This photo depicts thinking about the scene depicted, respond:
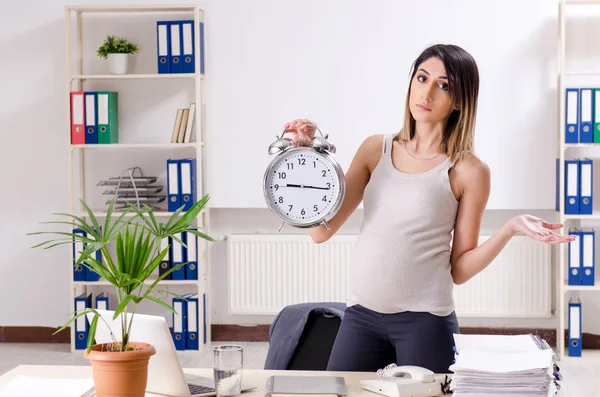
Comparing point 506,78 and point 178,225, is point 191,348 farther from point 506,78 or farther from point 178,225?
point 178,225

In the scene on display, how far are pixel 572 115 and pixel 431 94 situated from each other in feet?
8.17

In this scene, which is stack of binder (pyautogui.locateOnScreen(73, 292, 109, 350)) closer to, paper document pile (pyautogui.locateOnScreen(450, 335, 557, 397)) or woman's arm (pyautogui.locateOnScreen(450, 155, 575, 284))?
woman's arm (pyautogui.locateOnScreen(450, 155, 575, 284))

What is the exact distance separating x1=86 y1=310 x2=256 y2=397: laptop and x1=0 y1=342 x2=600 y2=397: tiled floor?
2575mm

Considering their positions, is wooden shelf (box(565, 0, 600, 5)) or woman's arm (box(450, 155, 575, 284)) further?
wooden shelf (box(565, 0, 600, 5))

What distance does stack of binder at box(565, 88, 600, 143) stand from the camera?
14.3 feet

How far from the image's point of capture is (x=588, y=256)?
175 inches

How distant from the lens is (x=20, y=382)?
6.30 feet

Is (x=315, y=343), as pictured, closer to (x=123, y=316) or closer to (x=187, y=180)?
(x=123, y=316)

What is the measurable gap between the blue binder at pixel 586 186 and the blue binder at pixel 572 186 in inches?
0.6

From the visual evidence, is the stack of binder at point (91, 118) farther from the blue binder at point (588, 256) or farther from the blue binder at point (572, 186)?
the blue binder at point (588, 256)

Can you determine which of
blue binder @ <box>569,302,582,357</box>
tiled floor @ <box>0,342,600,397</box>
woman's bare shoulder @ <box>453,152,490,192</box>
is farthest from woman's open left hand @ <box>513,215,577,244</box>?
blue binder @ <box>569,302,582,357</box>

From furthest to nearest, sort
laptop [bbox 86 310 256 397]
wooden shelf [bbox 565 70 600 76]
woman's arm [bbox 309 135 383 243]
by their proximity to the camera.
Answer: wooden shelf [bbox 565 70 600 76]
woman's arm [bbox 309 135 383 243]
laptop [bbox 86 310 256 397]

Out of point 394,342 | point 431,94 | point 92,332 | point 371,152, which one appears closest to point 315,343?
point 394,342

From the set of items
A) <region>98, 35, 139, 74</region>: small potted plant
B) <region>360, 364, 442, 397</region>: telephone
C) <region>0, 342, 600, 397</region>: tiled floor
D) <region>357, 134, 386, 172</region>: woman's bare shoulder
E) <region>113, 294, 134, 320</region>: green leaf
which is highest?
<region>98, 35, 139, 74</region>: small potted plant
